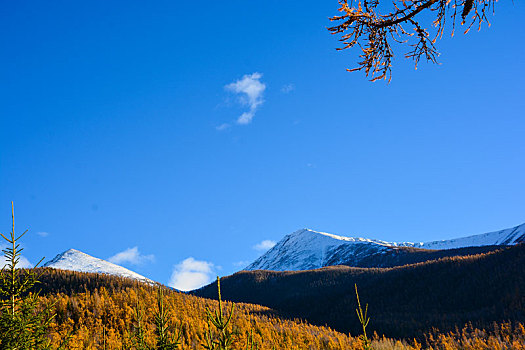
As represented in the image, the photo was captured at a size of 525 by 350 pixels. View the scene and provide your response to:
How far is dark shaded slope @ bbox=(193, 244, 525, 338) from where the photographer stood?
671 inches

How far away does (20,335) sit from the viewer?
4.26m

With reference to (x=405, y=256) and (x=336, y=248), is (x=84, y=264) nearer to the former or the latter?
(x=405, y=256)

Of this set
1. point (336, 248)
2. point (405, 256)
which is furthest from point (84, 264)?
point (336, 248)

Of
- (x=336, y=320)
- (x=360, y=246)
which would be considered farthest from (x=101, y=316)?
(x=360, y=246)

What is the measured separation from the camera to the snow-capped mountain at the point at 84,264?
4928 cm

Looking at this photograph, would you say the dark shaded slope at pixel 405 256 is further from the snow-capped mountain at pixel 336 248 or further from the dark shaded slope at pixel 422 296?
the dark shaded slope at pixel 422 296

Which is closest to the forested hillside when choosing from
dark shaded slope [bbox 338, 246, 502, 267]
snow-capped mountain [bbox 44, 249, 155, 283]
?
snow-capped mountain [bbox 44, 249, 155, 283]

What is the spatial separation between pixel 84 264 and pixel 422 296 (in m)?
52.3

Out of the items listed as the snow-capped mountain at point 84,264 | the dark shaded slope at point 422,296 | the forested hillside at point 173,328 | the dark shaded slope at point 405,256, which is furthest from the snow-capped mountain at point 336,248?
the snow-capped mountain at point 84,264

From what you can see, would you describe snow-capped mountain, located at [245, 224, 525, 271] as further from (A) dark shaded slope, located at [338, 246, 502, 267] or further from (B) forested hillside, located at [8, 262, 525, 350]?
(B) forested hillside, located at [8, 262, 525, 350]

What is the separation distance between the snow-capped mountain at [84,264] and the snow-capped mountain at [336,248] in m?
45.5

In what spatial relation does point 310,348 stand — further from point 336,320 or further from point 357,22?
point 336,320

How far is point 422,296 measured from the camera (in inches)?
900

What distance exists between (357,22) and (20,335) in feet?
20.3
